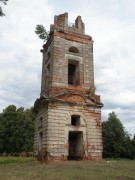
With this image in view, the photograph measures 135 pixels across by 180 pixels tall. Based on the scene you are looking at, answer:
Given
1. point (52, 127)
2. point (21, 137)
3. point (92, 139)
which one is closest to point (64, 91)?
point (52, 127)

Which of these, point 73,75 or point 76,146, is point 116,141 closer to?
point 76,146

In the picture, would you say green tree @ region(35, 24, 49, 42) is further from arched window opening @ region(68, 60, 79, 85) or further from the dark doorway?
the dark doorway

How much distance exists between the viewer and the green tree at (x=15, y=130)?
101ft

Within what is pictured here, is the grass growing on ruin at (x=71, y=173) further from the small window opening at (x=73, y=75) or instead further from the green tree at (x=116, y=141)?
the green tree at (x=116, y=141)

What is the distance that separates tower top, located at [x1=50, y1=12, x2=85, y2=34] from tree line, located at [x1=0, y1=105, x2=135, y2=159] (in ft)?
51.7

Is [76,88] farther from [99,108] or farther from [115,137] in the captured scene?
[115,137]

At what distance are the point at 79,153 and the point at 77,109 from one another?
116 inches

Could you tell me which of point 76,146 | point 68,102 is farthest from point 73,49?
point 76,146

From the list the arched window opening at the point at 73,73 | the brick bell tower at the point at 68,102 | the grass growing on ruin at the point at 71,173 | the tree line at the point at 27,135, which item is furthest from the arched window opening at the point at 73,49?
the tree line at the point at 27,135

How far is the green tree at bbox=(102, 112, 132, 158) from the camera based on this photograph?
92.7 feet

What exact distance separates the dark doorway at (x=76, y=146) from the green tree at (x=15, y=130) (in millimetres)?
15694

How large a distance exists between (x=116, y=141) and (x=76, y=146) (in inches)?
578

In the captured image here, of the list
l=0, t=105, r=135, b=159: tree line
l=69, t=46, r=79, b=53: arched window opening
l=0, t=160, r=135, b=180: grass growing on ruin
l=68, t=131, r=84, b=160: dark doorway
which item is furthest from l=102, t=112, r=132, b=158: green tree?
l=0, t=160, r=135, b=180: grass growing on ruin

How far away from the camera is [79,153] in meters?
14.8
